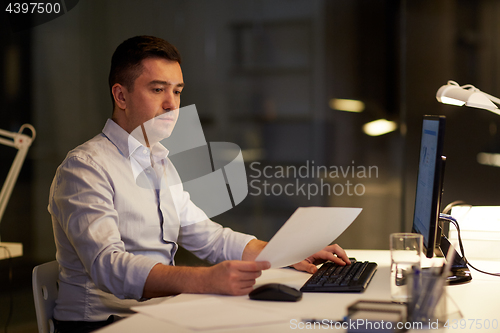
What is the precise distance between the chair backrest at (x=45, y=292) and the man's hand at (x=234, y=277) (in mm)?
606

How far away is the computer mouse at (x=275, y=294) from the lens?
3.47ft

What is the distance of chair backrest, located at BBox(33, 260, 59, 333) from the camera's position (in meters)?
1.36

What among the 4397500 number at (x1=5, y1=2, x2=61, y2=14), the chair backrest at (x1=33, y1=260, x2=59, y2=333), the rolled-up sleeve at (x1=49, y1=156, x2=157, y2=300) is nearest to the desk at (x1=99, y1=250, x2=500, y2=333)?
the rolled-up sleeve at (x1=49, y1=156, x2=157, y2=300)

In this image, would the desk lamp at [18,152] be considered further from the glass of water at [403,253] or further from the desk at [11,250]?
the glass of water at [403,253]

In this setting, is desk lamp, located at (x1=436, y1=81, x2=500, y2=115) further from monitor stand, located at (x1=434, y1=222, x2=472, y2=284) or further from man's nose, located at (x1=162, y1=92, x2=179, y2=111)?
man's nose, located at (x1=162, y1=92, x2=179, y2=111)

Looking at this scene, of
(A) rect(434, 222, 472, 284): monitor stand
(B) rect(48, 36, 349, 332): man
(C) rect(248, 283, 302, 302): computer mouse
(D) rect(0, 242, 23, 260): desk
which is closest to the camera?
(C) rect(248, 283, 302, 302): computer mouse

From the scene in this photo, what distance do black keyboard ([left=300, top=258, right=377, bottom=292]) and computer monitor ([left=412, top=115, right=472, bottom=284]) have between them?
0.19 meters

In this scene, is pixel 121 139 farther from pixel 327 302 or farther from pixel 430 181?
pixel 430 181

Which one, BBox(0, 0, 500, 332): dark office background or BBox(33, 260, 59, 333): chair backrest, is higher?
BBox(0, 0, 500, 332): dark office background

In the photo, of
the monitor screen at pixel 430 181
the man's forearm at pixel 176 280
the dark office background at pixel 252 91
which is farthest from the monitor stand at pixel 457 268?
the dark office background at pixel 252 91

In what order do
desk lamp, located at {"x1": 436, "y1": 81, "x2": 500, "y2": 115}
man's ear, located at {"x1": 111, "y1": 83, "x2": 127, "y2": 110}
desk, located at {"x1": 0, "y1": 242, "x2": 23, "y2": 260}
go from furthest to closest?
desk, located at {"x1": 0, "y1": 242, "x2": 23, "y2": 260} → man's ear, located at {"x1": 111, "y1": 83, "x2": 127, "y2": 110} → desk lamp, located at {"x1": 436, "y1": 81, "x2": 500, "y2": 115}

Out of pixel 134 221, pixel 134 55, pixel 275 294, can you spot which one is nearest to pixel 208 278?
pixel 275 294

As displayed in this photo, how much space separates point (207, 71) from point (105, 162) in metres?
1.43

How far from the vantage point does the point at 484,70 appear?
2.39 metres
